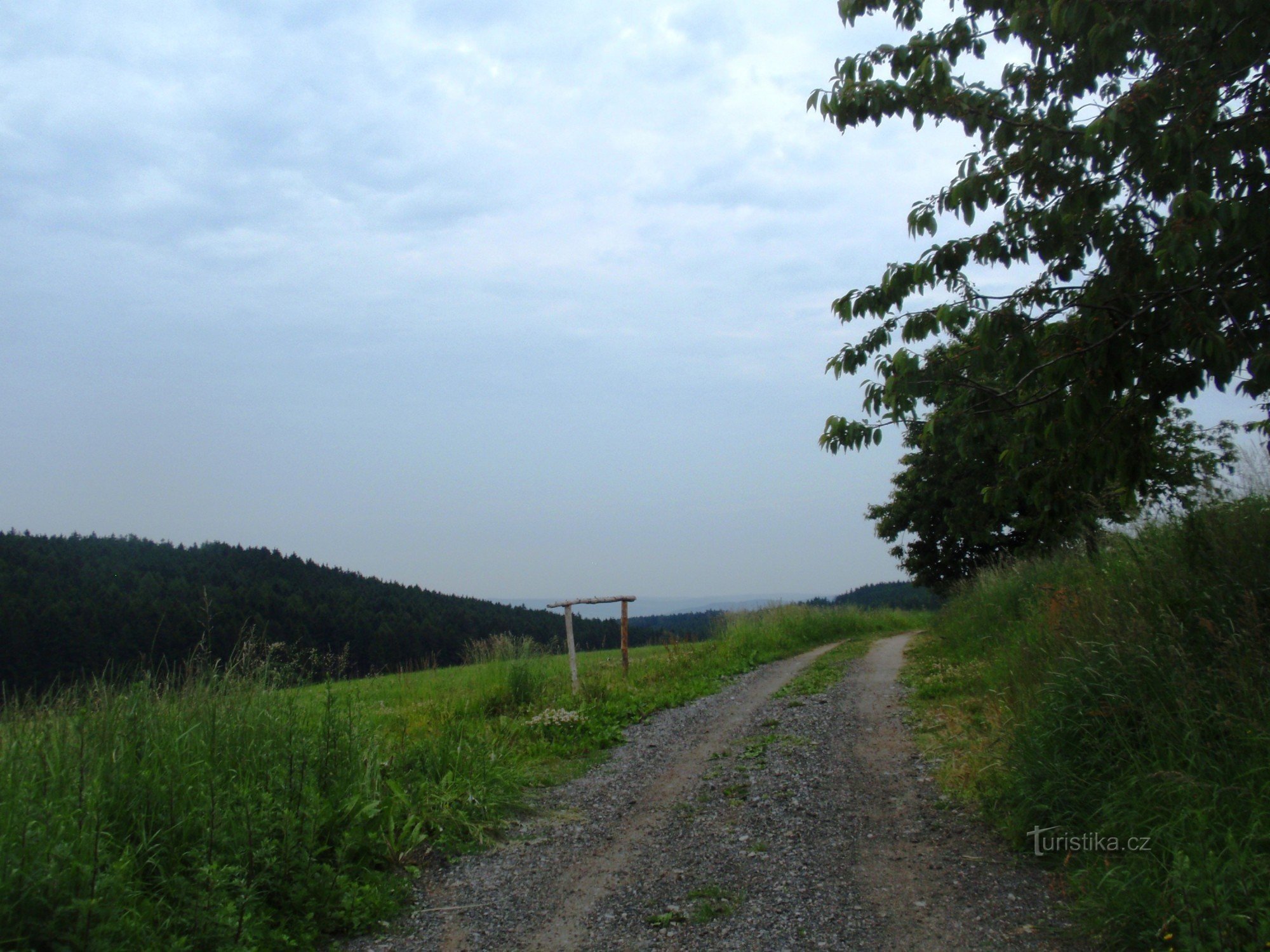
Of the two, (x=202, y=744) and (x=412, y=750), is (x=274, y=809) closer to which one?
(x=202, y=744)

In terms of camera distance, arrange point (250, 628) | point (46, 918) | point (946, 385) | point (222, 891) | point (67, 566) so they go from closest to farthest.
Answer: point (46, 918), point (222, 891), point (946, 385), point (250, 628), point (67, 566)

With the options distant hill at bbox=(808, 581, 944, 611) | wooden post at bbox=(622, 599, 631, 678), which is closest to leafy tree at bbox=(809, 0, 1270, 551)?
wooden post at bbox=(622, 599, 631, 678)

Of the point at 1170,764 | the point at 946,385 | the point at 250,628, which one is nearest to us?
the point at 1170,764

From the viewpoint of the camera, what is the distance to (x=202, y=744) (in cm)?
Result: 467

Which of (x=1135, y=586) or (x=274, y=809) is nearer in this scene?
(x=274, y=809)

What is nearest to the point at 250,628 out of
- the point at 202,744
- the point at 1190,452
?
the point at 202,744

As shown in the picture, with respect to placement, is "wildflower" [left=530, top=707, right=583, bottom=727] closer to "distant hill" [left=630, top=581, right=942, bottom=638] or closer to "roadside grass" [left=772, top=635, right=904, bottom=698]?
"roadside grass" [left=772, top=635, right=904, bottom=698]

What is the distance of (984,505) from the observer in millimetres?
21875

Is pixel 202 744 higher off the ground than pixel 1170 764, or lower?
higher

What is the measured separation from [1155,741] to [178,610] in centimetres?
973

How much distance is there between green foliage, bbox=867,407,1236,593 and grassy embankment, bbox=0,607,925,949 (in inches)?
184

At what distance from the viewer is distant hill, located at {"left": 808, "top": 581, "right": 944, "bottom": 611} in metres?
28.0

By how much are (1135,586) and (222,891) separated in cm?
580

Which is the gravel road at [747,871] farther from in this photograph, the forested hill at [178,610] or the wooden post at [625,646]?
the wooden post at [625,646]
